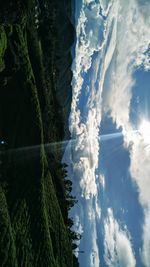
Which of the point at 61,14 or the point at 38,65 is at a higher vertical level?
the point at 61,14

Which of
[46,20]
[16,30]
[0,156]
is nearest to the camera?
[0,156]

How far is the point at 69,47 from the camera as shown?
532 feet

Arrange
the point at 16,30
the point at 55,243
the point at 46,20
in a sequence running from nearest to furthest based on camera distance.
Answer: the point at 16,30 < the point at 55,243 < the point at 46,20

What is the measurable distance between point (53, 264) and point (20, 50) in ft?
93.3

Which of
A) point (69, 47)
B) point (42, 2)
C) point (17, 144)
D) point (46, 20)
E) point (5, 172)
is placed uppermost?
point (69, 47)

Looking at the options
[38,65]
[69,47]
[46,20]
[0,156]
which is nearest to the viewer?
[0,156]

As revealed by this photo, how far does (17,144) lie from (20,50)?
12097 mm

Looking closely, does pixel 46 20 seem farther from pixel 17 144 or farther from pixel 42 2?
pixel 17 144

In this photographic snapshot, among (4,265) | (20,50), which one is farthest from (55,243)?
(20,50)

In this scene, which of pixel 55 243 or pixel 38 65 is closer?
pixel 55 243

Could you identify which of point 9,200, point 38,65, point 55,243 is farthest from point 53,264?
point 38,65

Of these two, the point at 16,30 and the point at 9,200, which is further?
the point at 16,30

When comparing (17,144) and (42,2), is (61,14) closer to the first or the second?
(42,2)

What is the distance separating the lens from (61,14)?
488 ft
